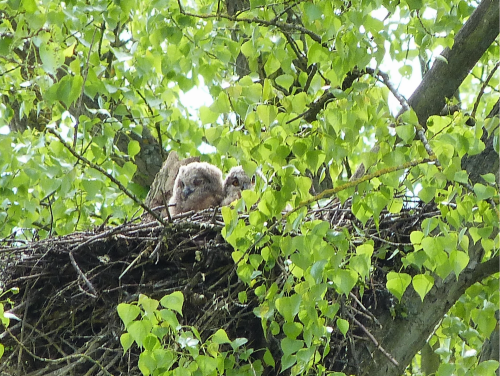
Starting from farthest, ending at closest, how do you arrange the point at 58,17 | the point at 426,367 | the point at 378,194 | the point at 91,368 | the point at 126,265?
the point at 426,367 < the point at 126,265 < the point at 91,368 < the point at 58,17 < the point at 378,194

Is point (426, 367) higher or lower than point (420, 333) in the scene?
lower

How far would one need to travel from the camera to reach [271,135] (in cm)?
254

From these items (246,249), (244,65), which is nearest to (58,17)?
(246,249)

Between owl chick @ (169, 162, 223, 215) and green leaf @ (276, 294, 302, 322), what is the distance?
2361 millimetres

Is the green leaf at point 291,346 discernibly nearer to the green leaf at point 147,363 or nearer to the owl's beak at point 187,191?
the green leaf at point 147,363

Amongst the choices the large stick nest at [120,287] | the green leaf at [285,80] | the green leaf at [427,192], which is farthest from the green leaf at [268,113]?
the large stick nest at [120,287]

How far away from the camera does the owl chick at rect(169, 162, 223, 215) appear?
16.0ft

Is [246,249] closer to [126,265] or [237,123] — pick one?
[237,123]

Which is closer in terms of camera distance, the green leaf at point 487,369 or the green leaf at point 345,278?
the green leaf at point 345,278

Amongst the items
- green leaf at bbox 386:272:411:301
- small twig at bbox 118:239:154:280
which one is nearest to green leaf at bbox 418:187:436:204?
green leaf at bbox 386:272:411:301

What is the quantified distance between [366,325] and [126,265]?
1282mm

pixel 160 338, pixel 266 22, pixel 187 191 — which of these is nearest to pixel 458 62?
pixel 266 22

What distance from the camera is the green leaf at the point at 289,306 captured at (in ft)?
8.07

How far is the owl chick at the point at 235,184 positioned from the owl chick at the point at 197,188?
0.10m
